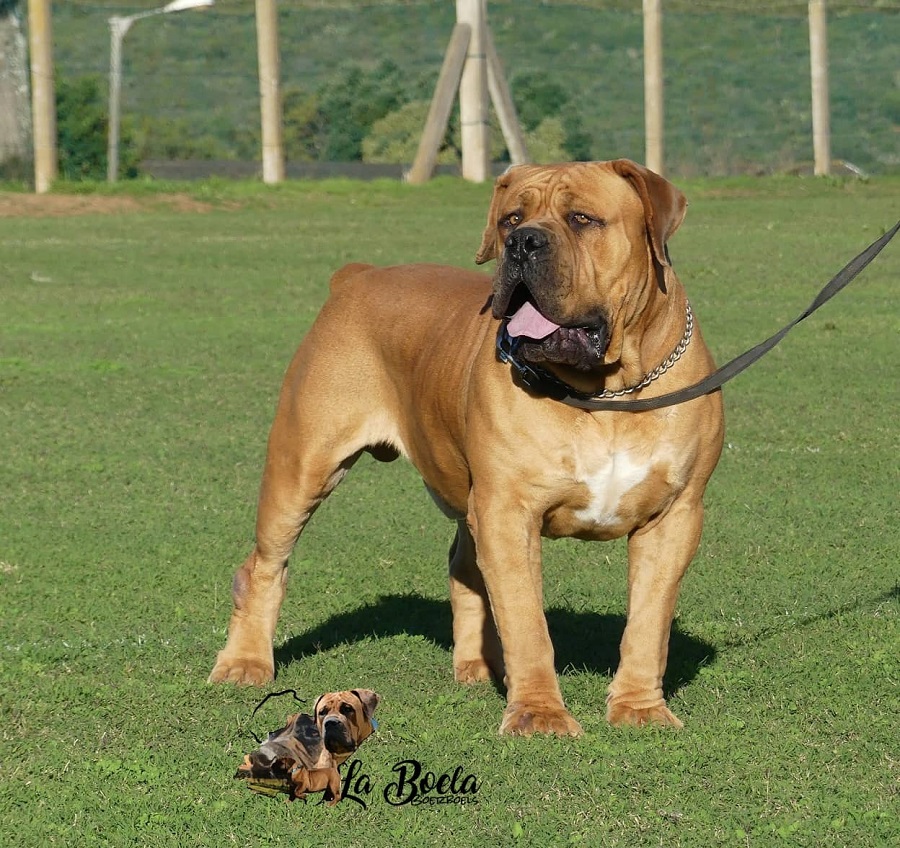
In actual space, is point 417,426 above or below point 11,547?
above

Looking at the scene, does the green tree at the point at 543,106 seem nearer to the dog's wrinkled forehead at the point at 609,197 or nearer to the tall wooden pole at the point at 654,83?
the tall wooden pole at the point at 654,83

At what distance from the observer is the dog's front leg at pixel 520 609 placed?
200 inches

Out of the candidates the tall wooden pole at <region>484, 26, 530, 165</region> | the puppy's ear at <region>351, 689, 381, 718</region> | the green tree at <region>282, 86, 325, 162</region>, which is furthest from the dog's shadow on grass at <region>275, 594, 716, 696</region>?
the green tree at <region>282, 86, 325, 162</region>

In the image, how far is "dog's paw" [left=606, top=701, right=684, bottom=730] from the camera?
518 centimetres

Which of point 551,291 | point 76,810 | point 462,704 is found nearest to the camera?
point 76,810

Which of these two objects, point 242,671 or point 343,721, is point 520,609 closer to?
point 343,721

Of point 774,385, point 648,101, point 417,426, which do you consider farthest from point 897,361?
point 648,101

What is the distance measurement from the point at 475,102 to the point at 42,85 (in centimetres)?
646

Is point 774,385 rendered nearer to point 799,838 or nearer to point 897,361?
point 897,361

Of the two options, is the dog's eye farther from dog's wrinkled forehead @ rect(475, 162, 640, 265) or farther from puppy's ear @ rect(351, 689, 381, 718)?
puppy's ear @ rect(351, 689, 381, 718)

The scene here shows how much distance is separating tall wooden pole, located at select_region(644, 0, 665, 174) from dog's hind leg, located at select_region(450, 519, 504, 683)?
2103cm

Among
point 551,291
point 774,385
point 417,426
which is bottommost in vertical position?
point 774,385

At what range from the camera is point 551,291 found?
491 centimetres

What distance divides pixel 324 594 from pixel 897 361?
790 cm
